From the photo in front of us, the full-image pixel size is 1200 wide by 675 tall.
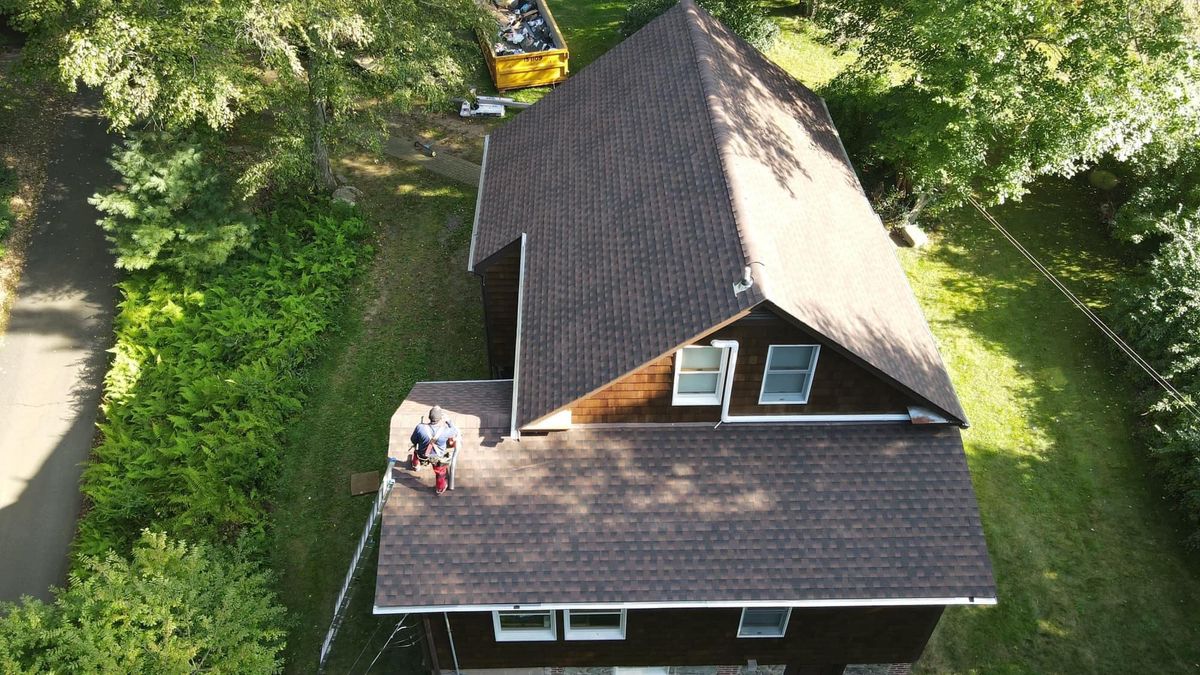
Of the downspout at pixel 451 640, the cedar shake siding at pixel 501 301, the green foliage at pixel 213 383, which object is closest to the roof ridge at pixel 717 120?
the cedar shake siding at pixel 501 301

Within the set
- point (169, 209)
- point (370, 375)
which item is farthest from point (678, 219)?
point (169, 209)

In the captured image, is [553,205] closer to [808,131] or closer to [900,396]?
[808,131]

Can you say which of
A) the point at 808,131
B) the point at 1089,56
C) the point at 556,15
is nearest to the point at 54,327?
the point at 808,131

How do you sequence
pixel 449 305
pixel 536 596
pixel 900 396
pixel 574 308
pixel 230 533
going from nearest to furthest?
pixel 536 596 → pixel 900 396 → pixel 574 308 → pixel 230 533 → pixel 449 305

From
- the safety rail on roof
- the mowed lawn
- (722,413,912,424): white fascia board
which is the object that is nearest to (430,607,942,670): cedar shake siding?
the safety rail on roof

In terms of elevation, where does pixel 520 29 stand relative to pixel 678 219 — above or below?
above

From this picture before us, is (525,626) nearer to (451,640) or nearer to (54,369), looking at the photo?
(451,640)
